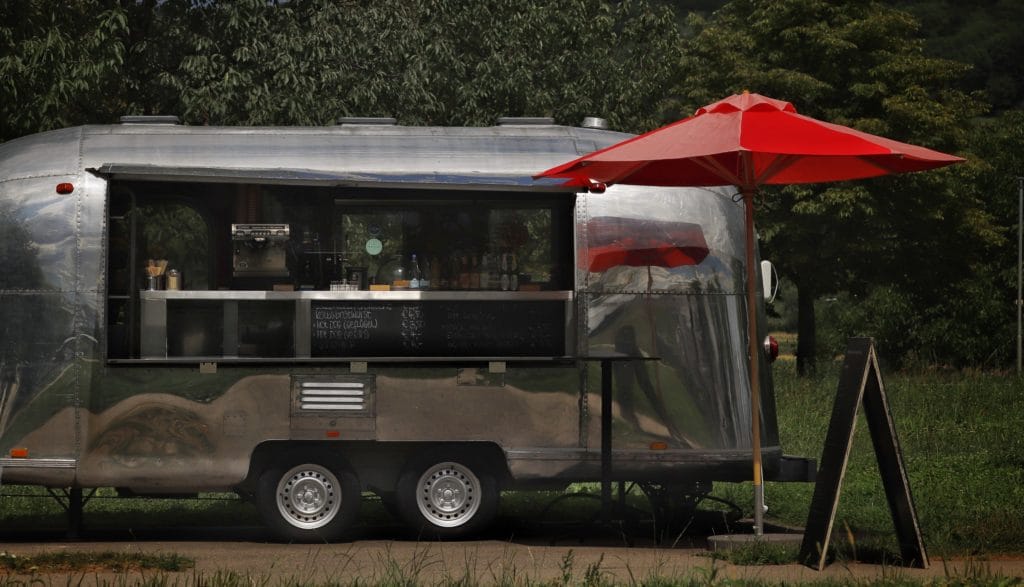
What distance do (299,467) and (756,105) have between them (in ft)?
13.7

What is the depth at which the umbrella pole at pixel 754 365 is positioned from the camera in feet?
31.2

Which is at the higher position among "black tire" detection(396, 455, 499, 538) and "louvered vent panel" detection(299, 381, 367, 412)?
"louvered vent panel" detection(299, 381, 367, 412)

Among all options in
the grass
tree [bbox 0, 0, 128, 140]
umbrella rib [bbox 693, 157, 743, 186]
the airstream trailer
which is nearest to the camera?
the grass

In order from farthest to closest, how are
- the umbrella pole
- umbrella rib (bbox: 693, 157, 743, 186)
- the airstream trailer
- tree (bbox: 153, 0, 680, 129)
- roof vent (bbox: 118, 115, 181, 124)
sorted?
tree (bbox: 153, 0, 680, 129)
roof vent (bbox: 118, 115, 181, 124)
the airstream trailer
umbrella rib (bbox: 693, 157, 743, 186)
the umbrella pole

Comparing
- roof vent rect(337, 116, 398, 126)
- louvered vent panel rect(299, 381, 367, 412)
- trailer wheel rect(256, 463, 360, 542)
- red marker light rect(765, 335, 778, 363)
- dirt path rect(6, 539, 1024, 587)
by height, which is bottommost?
dirt path rect(6, 539, 1024, 587)

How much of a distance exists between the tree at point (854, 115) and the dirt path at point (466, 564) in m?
24.1

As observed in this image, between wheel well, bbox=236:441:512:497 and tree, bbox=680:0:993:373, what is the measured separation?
23.6 meters

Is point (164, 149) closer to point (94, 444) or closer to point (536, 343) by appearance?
point (94, 444)

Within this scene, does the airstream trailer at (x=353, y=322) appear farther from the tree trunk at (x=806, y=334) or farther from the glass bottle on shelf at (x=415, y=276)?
the tree trunk at (x=806, y=334)

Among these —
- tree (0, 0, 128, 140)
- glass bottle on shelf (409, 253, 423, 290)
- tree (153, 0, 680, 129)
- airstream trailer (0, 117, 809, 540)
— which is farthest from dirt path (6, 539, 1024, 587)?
tree (153, 0, 680, 129)

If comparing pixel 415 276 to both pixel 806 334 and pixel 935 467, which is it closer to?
pixel 935 467

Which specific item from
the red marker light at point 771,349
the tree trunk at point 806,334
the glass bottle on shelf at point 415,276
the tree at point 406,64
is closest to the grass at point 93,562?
the glass bottle on shelf at point 415,276

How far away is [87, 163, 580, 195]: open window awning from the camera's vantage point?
10.0m

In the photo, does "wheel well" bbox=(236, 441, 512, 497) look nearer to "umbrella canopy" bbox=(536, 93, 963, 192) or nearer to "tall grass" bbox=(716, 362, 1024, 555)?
"umbrella canopy" bbox=(536, 93, 963, 192)
